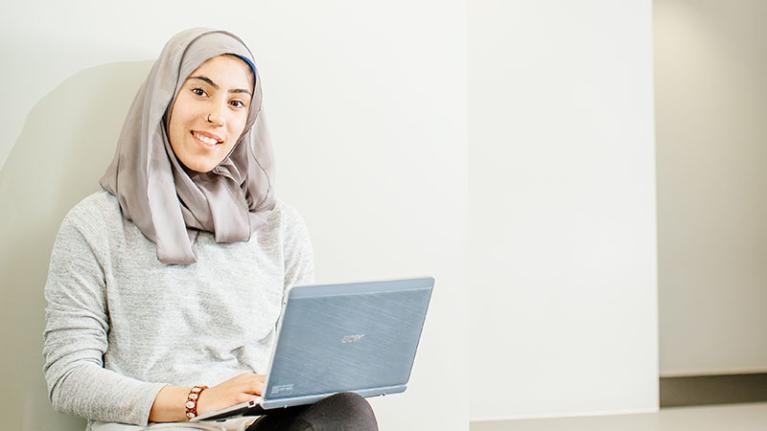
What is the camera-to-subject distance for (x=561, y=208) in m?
3.29

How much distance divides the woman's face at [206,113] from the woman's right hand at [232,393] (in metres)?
0.48

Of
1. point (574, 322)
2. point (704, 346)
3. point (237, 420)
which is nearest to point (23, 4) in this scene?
point (237, 420)

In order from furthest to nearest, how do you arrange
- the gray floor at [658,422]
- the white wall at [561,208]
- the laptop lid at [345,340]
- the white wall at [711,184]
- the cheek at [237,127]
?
the white wall at [711,184] → the white wall at [561,208] → the gray floor at [658,422] → the cheek at [237,127] → the laptop lid at [345,340]

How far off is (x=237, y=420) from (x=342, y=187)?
0.66m

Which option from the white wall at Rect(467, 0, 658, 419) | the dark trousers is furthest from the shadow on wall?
the white wall at Rect(467, 0, 658, 419)

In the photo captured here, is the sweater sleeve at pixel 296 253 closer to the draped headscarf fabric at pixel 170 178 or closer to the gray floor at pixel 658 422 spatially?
the draped headscarf fabric at pixel 170 178

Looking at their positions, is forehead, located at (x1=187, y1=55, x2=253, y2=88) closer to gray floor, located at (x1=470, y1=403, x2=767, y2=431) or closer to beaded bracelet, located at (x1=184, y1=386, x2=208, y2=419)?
beaded bracelet, located at (x1=184, y1=386, x2=208, y2=419)

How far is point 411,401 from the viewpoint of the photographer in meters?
2.25

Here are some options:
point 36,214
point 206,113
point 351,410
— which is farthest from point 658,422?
point 36,214

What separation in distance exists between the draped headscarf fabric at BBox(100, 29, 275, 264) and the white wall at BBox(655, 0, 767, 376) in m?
2.41

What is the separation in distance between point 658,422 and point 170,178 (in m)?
2.17

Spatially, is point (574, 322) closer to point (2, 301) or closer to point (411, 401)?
point (411, 401)

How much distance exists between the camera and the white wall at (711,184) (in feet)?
12.3

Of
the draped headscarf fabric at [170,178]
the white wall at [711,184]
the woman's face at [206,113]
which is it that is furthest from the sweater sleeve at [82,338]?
the white wall at [711,184]
